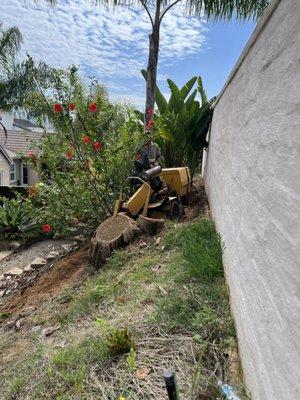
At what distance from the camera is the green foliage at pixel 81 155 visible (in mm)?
6199

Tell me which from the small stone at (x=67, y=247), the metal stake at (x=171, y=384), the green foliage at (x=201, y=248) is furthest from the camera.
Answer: the small stone at (x=67, y=247)

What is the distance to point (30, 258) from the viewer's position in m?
7.34

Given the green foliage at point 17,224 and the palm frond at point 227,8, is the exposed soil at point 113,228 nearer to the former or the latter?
the green foliage at point 17,224

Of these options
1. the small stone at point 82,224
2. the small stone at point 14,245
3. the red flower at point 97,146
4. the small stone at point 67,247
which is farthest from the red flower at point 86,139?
the small stone at point 14,245

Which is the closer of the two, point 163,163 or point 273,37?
point 273,37

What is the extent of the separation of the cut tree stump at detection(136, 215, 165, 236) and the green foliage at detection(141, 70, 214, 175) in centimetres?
331

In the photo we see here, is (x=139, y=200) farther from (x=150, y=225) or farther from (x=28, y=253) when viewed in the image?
(x=28, y=253)

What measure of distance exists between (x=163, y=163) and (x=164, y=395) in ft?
24.7

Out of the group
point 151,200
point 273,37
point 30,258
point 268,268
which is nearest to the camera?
point 268,268

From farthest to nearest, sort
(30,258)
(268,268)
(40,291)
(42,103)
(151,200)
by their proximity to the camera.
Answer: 1. (30,258)
2. (151,200)
3. (42,103)
4. (40,291)
5. (268,268)

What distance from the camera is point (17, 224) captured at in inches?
351

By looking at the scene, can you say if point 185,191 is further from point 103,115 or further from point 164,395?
point 164,395

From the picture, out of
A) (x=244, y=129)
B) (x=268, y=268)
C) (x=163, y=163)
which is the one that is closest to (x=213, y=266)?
A: (x=244, y=129)

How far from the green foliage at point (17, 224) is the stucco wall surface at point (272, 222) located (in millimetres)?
6676
